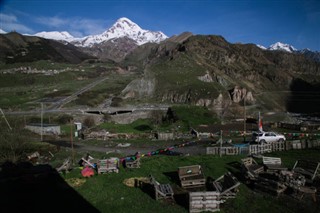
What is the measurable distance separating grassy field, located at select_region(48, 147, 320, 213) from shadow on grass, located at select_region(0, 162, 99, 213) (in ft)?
2.56

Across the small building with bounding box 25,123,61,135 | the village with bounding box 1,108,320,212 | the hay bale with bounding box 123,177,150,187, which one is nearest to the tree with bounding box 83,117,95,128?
the small building with bounding box 25,123,61,135

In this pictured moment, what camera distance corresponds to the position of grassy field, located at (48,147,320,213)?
17812 mm

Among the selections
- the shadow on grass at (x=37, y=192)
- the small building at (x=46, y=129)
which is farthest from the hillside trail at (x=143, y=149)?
the small building at (x=46, y=129)

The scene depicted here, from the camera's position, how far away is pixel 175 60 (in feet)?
496

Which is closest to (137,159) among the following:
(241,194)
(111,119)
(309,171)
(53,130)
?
(241,194)

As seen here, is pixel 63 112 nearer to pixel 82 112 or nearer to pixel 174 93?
pixel 82 112

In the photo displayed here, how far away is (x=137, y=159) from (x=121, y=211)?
31.7ft

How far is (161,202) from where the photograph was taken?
1881 centimetres

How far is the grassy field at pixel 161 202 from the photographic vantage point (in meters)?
17.8

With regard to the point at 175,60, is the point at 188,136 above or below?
below

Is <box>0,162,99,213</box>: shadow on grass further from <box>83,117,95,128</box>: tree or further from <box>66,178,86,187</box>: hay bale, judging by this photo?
<box>83,117,95,128</box>: tree

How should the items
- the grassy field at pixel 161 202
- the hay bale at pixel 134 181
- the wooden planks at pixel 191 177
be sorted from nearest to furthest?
the grassy field at pixel 161 202
the wooden planks at pixel 191 177
the hay bale at pixel 134 181

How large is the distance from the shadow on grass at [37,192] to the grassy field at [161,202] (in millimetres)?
779

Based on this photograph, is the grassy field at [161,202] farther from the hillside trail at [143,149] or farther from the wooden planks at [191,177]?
the hillside trail at [143,149]
